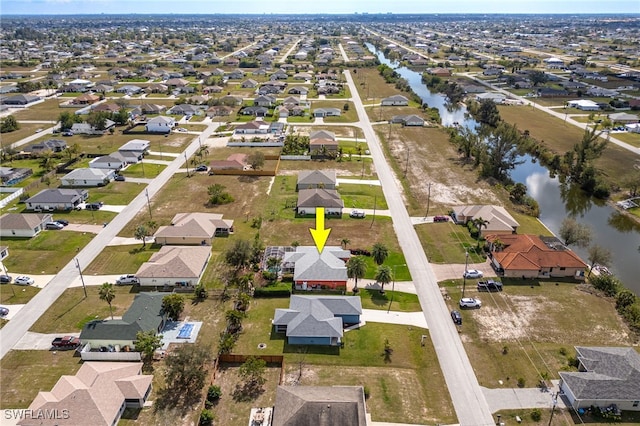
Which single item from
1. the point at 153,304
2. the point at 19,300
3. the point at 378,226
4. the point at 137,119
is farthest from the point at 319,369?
the point at 137,119

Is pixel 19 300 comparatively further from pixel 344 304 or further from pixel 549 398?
pixel 549 398

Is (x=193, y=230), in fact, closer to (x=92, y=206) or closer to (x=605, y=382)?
(x=92, y=206)

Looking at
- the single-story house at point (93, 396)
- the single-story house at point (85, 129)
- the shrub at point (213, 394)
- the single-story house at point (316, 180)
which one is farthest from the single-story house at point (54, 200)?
the shrub at point (213, 394)

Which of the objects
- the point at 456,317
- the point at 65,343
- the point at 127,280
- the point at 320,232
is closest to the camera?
the point at 65,343

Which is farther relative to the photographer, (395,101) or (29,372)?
(395,101)

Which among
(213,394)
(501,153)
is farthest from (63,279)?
(501,153)

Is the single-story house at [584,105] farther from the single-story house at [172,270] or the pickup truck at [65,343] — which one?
the pickup truck at [65,343]
